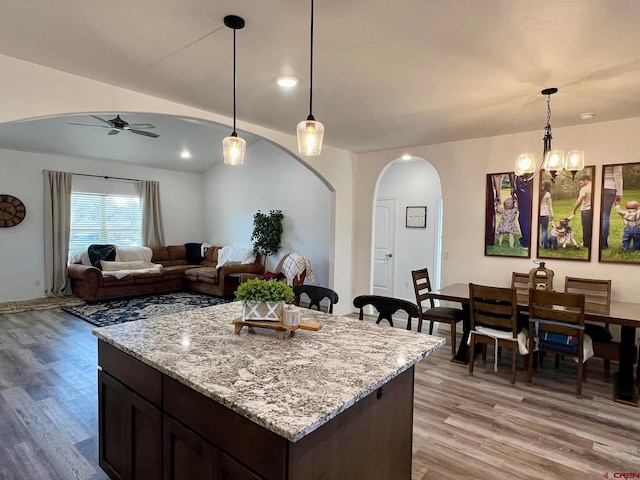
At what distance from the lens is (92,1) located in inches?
75.5

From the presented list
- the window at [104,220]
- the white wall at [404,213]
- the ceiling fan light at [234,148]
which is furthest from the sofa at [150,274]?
the ceiling fan light at [234,148]

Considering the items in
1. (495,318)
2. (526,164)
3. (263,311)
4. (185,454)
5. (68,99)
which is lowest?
(185,454)

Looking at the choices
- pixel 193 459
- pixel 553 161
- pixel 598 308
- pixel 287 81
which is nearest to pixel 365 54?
pixel 287 81

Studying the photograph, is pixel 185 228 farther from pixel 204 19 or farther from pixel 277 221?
pixel 204 19

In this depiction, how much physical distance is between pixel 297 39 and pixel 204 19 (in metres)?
0.56

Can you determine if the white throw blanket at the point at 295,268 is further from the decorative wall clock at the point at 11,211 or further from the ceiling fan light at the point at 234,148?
the decorative wall clock at the point at 11,211

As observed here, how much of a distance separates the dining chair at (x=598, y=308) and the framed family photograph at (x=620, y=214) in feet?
1.17

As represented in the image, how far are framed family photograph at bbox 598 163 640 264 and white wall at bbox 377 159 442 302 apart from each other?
2.77 meters

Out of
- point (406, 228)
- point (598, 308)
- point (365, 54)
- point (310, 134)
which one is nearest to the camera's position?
point (310, 134)

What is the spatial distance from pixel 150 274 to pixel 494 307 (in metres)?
6.23

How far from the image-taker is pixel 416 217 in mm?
6730

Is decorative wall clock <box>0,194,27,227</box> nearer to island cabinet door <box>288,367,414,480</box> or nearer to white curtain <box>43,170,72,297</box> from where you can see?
white curtain <box>43,170,72,297</box>

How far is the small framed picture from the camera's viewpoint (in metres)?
6.63

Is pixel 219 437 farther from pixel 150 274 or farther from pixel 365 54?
pixel 150 274
